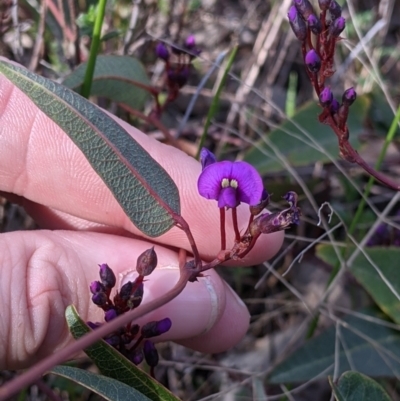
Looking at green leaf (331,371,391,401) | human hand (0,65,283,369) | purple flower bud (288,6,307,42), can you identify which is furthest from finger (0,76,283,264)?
purple flower bud (288,6,307,42)

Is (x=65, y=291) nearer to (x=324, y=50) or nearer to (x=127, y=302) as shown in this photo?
(x=127, y=302)

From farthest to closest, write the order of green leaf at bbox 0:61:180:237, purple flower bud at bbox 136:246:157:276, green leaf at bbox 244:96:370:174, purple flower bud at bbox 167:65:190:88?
green leaf at bbox 244:96:370:174 < purple flower bud at bbox 167:65:190:88 < purple flower bud at bbox 136:246:157:276 < green leaf at bbox 0:61:180:237

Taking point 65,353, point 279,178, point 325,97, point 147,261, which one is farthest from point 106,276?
point 279,178

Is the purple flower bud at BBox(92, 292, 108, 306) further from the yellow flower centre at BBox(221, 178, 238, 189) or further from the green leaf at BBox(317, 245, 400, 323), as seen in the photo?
the green leaf at BBox(317, 245, 400, 323)

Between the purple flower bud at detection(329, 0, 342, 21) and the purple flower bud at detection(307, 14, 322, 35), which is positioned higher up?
the purple flower bud at detection(329, 0, 342, 21)

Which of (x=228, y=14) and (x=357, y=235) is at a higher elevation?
(x=228, y=14)

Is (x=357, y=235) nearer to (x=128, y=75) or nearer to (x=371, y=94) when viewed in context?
(x=371, y=94)

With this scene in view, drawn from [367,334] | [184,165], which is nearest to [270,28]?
[184,165]
